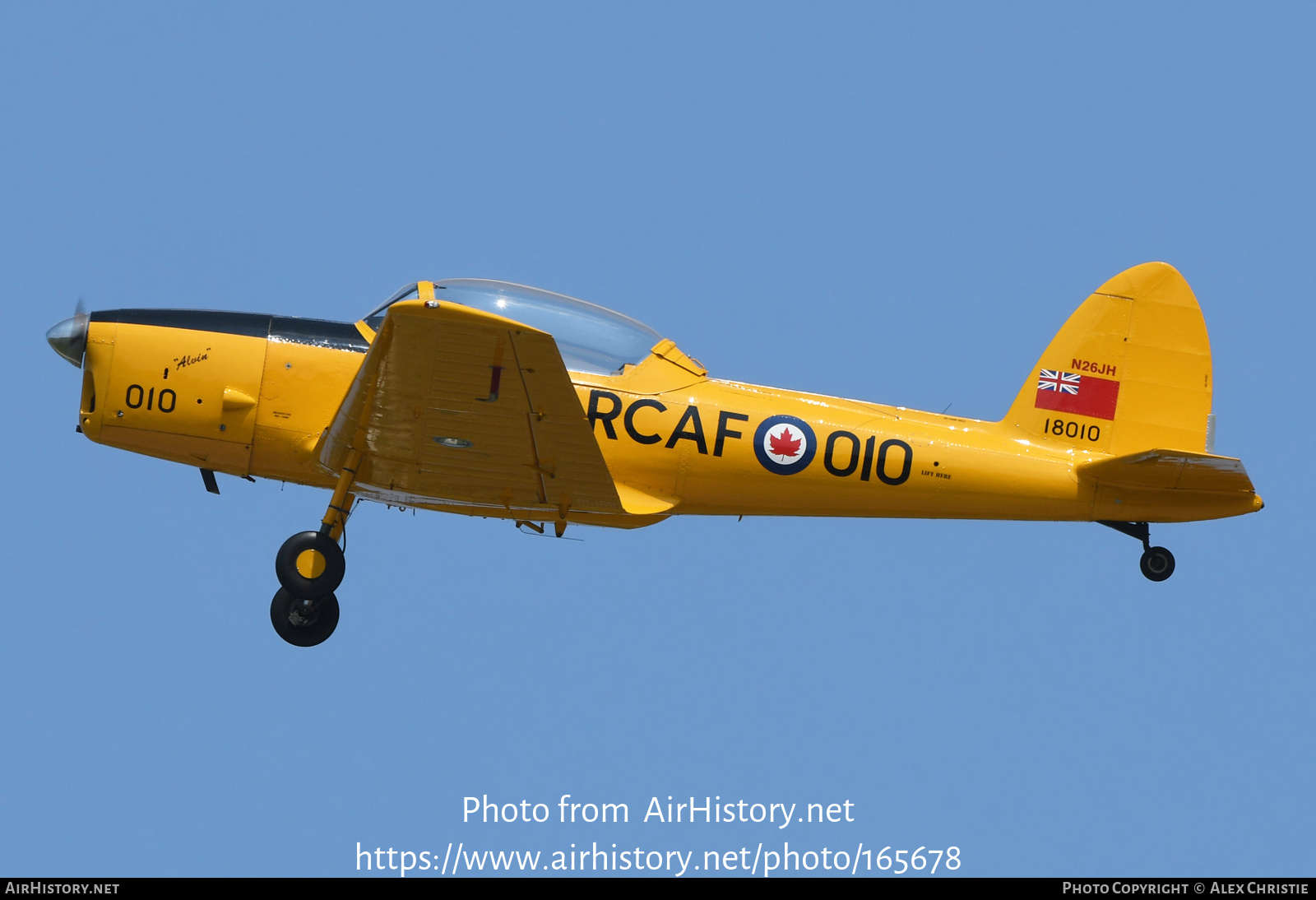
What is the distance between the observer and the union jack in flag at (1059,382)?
33.8 ft

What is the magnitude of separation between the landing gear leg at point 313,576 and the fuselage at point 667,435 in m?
0.30

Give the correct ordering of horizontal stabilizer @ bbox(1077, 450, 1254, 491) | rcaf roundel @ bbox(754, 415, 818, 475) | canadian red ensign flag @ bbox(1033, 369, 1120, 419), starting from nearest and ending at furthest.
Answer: horizontal stabilizer @ bbox(1077, 450, 1254, 491), rcaf roundel @ bbox(754, 415, 818, 475), canadian red ensign flag @ bbox(1033, 369, 1120, 419)

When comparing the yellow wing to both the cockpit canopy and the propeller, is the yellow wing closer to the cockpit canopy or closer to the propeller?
the cockpit canopy

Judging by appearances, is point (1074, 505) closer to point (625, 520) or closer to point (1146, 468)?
point (1146, 468)

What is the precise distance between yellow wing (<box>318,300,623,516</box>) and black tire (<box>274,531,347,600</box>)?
0.51 meters

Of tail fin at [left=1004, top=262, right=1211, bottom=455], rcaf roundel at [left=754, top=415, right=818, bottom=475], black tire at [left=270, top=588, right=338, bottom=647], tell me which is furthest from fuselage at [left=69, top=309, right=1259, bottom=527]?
black tire at [left=270, top=588, right=338, bottom=647]

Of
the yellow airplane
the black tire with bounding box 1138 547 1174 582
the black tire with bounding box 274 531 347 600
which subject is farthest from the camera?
the black tire with bounding box 1138 547 1174 582

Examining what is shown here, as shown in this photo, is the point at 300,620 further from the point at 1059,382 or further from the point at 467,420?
Result: the point at 1059,382

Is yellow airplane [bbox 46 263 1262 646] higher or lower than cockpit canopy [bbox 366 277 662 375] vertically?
lower

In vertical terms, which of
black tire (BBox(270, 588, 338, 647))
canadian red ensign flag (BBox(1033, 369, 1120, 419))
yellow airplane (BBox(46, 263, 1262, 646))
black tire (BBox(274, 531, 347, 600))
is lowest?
black tire (BBox(270, 588, 338, 647))

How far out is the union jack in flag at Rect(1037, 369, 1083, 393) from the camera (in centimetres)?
1029

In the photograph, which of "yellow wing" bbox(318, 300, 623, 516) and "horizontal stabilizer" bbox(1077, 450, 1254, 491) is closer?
"yellow wing" bbox(318, 300, 623, 516)

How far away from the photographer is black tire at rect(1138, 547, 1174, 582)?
1009 cm
